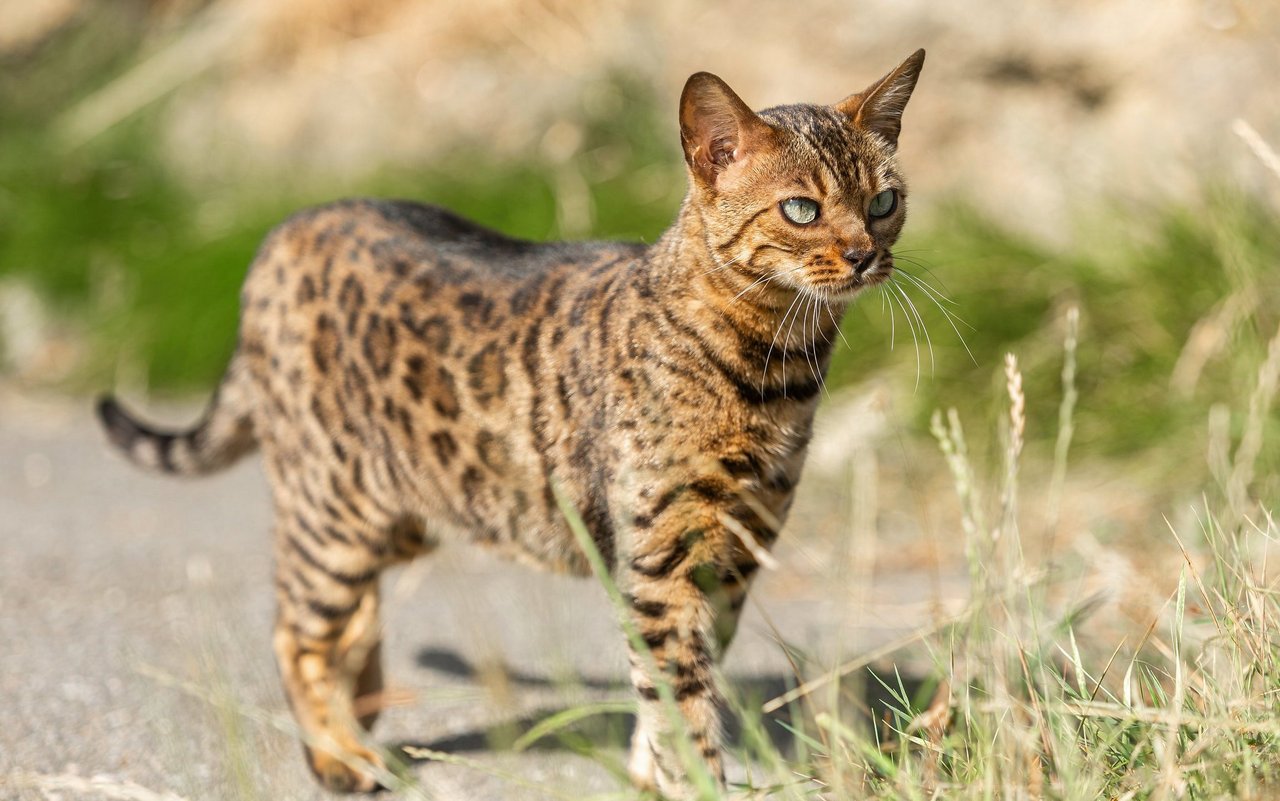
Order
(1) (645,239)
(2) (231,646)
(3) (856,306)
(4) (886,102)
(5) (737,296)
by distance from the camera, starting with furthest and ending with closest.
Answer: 1. (3) (856,306)
2. (1) (645,239)
3. (2) (231,646)
4. (4) (886,102)
5. (5) (737,296)

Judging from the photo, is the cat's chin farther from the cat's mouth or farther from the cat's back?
the cat's back

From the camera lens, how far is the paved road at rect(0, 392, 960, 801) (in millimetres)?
2389

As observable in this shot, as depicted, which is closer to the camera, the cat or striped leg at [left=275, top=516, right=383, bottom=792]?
the cat

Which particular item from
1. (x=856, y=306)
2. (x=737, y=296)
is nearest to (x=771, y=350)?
(x=737, y=296)

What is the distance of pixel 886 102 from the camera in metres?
3.00

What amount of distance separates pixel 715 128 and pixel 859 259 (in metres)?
0.44

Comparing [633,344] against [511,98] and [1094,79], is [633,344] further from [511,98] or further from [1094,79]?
[511,98]

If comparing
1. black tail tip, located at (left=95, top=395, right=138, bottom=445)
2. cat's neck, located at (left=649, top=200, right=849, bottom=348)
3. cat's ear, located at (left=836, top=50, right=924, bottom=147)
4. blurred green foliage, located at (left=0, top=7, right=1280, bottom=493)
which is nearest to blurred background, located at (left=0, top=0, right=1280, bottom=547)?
blurred green foliage, located at (left=0, top=7, right=1280, bottom=493)

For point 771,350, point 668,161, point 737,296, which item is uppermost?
point 668,161

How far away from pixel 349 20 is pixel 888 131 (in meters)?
7.08

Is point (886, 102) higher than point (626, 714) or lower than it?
higher

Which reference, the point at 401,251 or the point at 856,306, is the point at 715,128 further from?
the point at 856,306

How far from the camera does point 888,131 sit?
3078mm

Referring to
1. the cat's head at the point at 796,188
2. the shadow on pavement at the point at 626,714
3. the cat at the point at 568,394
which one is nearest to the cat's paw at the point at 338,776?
the cat at the point at 568,394
